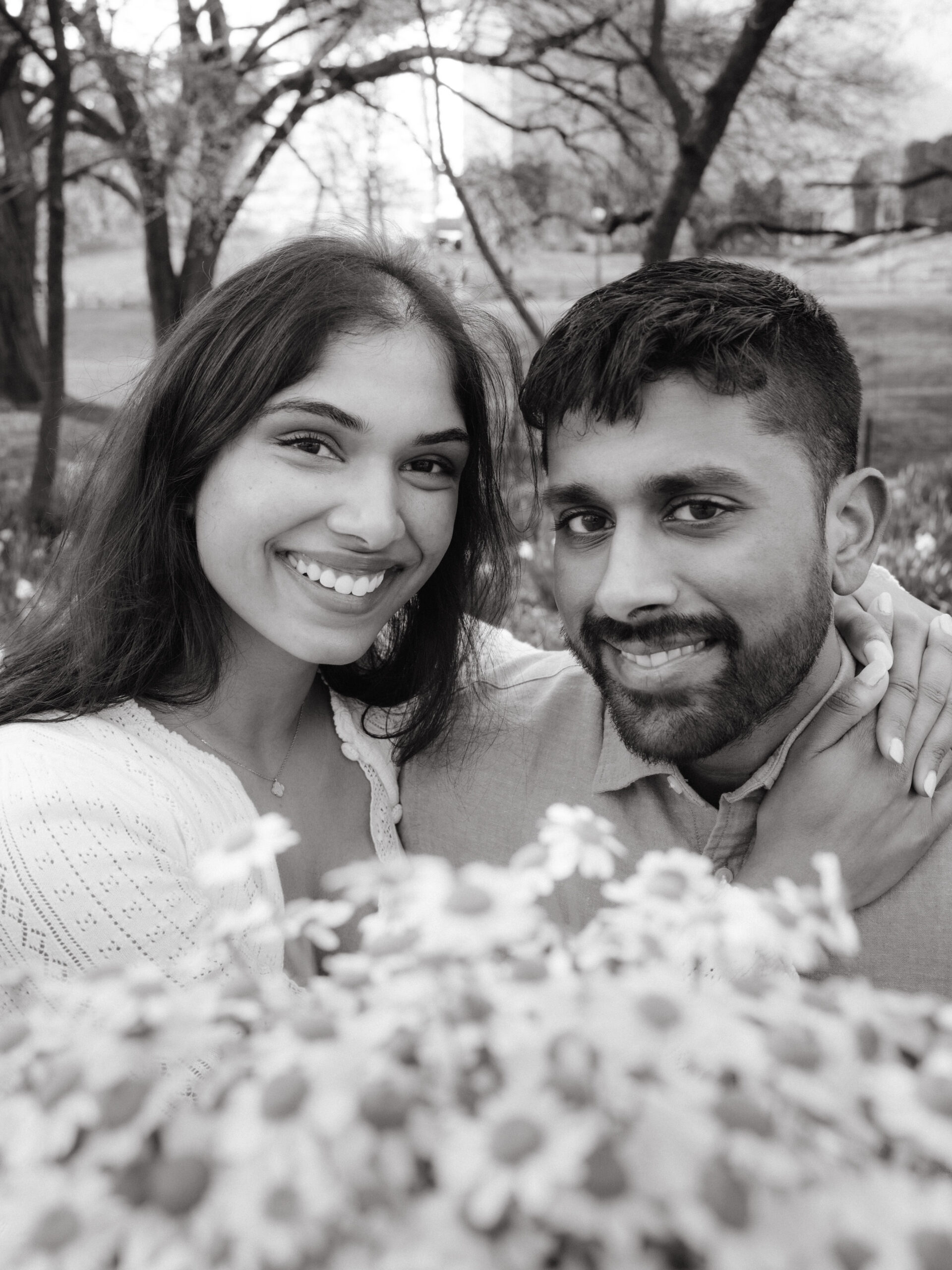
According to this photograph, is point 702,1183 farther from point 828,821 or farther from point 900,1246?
point 828,821

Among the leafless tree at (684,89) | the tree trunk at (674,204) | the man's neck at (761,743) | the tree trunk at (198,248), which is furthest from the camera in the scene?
the tree trunk at (198,248)

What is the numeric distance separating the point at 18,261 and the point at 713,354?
26.4ft

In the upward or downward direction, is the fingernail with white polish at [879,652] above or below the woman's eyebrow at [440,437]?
below

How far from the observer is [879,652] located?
1.87 m

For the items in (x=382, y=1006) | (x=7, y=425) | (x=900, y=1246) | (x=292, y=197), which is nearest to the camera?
(x=900, y=1246)

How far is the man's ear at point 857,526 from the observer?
73.1 inches

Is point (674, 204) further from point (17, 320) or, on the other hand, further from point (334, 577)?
point (17, 320)

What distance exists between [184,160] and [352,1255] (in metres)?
7.86

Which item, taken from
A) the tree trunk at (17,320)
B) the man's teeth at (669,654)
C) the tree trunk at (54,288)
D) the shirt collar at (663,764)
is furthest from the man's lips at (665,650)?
the tree trunk at (17,320)

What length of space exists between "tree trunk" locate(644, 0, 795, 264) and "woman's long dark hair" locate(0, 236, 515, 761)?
9.20 feet

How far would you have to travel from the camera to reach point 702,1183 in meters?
0.46

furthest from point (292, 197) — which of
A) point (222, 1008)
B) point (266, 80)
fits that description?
point (222, 1008)

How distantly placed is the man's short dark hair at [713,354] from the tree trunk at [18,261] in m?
6.82

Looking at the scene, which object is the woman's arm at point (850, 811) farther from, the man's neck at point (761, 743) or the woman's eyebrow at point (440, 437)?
the woman's eyebrow at point (440, 437)
